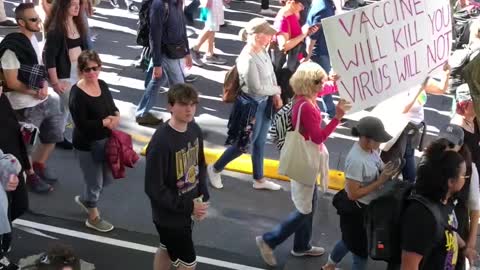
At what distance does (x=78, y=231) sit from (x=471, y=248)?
10.0ft

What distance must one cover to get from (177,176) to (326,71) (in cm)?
404

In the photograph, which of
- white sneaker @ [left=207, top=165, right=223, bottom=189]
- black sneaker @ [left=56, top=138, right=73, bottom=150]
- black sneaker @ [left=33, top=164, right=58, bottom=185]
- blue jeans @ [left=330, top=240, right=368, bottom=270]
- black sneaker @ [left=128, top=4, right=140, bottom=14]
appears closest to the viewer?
blue jeans @ [left=330, top=240, right=368, bottom=270]

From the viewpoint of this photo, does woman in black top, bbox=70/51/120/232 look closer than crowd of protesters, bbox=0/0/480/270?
No

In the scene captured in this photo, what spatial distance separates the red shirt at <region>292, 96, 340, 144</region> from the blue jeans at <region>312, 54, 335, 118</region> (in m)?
2.96

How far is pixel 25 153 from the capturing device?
5328 millimetres

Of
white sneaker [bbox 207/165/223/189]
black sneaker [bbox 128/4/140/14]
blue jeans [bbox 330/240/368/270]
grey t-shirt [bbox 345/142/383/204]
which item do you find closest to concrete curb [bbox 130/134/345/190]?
white sneaker [bbox 207/165/223/189]

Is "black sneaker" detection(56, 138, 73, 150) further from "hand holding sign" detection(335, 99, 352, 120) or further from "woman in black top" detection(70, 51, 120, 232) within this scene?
"hand holding sign" detection(335, 99, 352, 120)

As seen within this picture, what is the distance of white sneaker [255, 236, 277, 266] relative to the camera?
553 cm

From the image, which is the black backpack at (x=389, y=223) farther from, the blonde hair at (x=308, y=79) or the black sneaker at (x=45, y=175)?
the black sneaker at (x=45, y=175)

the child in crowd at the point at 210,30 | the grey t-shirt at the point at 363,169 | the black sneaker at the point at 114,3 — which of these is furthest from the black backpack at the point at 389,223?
the black sneaker at the point at 114,3

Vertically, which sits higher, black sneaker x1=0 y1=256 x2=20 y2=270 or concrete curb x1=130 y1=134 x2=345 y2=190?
black sneaker x1=0 y1=256 x2=20 y2=270

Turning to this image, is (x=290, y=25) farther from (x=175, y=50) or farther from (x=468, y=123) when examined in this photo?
(x=468, y=123)

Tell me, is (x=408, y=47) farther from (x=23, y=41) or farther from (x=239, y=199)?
(x=23, y=41)

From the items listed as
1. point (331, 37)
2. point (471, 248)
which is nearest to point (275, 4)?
point (331, 37)
